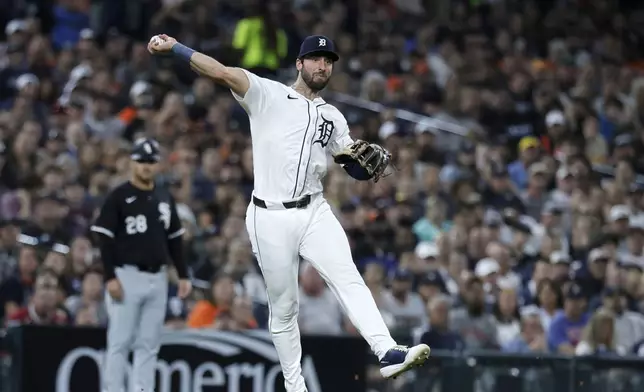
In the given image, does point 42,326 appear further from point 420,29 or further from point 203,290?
point 420,29


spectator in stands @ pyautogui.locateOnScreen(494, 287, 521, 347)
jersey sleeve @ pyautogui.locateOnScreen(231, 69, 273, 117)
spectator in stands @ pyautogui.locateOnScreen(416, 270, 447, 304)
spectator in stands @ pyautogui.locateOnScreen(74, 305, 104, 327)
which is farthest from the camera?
spectator in stands @ pyautogui.locateOnScreen(416, 270, 447, 304)

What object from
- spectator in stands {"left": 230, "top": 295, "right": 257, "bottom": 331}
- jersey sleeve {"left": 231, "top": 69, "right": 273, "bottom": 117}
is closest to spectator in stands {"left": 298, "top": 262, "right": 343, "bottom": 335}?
spectator in stands {"left": 230, "top": 295, "right": 257, "bottom": 331}

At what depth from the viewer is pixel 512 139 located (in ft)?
61.2

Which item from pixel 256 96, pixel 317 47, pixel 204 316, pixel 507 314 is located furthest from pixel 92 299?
pixel 317 47

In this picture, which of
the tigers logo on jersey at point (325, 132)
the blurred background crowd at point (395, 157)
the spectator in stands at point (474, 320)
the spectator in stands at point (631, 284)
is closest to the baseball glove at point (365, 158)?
the tigers logo on jersey at point (325, 132)

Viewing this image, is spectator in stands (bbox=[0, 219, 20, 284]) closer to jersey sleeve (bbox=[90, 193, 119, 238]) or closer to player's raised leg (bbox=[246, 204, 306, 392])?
jersey sleeve (bbox=[90, 193, 119, 238])

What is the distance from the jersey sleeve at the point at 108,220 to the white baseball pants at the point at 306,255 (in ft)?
8.17

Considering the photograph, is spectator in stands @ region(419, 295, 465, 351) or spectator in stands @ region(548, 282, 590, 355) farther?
spectator in stands @ region(548, 282, 590, 355)

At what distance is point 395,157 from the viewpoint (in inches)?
679

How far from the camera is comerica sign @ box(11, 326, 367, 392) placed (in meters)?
12.3

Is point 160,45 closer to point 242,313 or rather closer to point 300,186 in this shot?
point 300,186

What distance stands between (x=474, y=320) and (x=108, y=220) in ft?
13.9

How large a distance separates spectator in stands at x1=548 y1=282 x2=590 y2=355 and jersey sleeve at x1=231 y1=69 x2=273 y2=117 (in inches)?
239

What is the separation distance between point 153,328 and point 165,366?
0.88 metres
